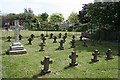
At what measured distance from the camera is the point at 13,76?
10477 mm

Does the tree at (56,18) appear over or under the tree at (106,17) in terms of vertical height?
over

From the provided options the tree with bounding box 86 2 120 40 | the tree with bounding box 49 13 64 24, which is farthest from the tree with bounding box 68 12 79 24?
the tree with bounding box 86 2 120 40

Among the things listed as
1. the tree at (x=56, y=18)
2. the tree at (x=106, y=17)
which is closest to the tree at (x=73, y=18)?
the tree at (x=56, y=18)

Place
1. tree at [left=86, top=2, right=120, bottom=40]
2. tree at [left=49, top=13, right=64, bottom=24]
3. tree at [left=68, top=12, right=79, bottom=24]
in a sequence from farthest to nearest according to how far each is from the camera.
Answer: tree at [left=49, top=13, right=64, bottom=24]
tree at [left=68, top=12, right=79, bottom=24]
tree at [left=86, top=2, right=120, bottom=40]

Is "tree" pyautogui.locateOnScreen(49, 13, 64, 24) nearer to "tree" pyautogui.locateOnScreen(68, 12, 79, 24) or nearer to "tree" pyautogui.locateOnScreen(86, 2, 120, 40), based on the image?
"tree" pyautogui.locateOnScreen(68, 12, 79, 24)

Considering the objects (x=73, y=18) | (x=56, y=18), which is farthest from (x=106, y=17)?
(x=56, y=18)

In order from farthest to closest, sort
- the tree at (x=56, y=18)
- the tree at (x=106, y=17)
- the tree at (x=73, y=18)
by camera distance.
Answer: the tree at (x=56, y=18), the tree at (x=73, y=18), the tree at (x=106, y=17)

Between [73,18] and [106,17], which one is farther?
[73,18]

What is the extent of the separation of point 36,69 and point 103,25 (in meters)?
20.2

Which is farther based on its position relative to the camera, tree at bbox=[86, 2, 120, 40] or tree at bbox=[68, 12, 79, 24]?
tree at bbox=[68, 12, 79, 24]

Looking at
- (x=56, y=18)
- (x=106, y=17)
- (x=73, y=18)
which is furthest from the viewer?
(x=56, y=18)

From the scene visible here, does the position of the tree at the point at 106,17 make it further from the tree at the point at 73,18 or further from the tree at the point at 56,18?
the tree at the point at 56,18

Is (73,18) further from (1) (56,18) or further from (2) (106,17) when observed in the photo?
(2) (106,17)

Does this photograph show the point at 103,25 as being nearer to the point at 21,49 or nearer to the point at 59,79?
the point at 21,49
